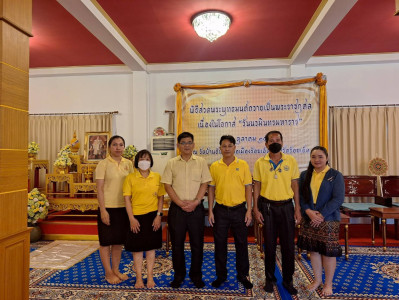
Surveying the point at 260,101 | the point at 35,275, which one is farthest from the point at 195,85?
the point at 35,275

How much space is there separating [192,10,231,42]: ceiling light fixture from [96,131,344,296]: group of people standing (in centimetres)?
193

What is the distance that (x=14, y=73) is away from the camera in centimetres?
221

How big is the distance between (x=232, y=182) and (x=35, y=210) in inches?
136

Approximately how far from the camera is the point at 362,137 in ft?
17.8

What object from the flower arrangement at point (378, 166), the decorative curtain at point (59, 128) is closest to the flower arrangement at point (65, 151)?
the decorative curtain at point (59, 128)

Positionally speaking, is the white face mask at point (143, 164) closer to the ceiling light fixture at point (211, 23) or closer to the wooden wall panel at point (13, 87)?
the wooden wall panel at point (13, 87)

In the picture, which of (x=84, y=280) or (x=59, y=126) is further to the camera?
(x=59, y=126)

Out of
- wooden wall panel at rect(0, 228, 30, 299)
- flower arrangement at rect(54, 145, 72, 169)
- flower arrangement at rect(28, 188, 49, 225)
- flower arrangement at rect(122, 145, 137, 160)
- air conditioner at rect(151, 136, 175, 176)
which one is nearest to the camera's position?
wooden wall panel at rect(0, 228, 30, 299)

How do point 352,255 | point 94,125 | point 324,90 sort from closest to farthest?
point 352,255 → point 324,90 → point 94,125

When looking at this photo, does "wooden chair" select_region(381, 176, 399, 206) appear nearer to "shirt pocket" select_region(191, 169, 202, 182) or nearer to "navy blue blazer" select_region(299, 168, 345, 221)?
"navy blue blazer" select_region(299, 168, 345, 221)

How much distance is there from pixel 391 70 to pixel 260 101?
2.67m

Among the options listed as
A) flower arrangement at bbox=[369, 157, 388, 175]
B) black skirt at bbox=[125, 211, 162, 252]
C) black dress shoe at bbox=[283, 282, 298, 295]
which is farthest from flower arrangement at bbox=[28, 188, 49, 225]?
flower arrangement at bbox=[369, 157, 388, 175]

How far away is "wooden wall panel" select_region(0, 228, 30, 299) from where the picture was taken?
208 centimetres

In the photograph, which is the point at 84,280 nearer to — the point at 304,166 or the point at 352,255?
the point at 352,255
